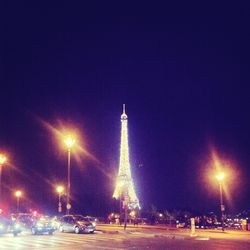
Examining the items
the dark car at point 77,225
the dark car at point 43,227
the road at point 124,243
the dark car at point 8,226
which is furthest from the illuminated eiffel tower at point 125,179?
the road at point 124,243

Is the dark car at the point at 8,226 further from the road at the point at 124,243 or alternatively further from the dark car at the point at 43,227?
the road at the point at 124,243

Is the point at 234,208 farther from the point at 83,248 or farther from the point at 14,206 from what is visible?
the point at 83,248

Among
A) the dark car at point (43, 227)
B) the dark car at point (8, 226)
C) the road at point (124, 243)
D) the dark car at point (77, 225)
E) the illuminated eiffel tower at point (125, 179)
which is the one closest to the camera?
the road at point (124, 243)

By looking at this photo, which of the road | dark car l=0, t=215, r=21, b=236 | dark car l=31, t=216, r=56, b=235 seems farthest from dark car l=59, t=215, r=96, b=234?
the road

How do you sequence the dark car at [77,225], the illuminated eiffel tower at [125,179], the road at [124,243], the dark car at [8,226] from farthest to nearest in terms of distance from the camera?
the illuminated eiffel tower at [125,179], the dark car at [77,225], the dark car at [8,226], the road at [124,243]

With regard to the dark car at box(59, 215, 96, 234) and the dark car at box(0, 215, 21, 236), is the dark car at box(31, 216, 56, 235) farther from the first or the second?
the dark car at box(59, 215, 96, 234)

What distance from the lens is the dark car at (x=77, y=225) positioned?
3688 centimetres

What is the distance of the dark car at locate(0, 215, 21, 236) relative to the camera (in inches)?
1356

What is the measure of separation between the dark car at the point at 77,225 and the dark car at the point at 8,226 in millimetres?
4304

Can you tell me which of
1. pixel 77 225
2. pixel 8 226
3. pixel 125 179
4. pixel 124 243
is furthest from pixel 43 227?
pixel 125 179

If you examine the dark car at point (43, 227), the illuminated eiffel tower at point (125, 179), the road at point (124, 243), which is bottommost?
the road at point (124, 243)

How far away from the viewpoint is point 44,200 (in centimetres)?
11362

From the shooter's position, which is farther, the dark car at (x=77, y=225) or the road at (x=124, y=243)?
the dark car at (x=77, y=225)

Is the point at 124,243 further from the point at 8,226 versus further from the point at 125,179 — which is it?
the point at 125,179
